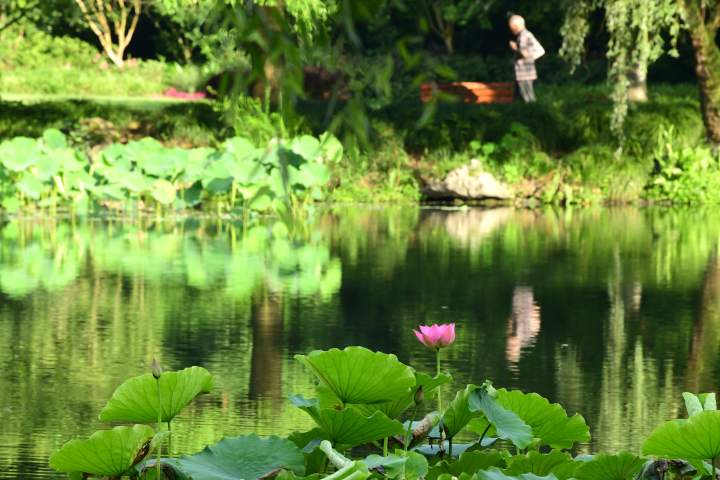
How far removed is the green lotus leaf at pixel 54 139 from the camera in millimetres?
22125

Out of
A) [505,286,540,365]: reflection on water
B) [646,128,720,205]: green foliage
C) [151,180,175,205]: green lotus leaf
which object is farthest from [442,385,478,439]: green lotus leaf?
[646,128,720,205]: green foliage

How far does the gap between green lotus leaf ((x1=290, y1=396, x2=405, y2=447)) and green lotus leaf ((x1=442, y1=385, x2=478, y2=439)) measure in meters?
0.23

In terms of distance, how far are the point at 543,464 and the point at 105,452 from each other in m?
1.29

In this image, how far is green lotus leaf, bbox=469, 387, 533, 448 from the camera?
5.13 m

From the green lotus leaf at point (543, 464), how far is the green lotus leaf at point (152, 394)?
0.92m

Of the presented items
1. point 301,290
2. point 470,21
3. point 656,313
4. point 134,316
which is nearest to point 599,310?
point 656,313

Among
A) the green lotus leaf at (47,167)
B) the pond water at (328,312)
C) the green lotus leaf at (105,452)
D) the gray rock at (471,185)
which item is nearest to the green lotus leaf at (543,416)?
the green lotus leaf at (105,452)

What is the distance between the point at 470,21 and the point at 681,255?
966 inches

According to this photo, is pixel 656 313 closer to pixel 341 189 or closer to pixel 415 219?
pixel 415 219

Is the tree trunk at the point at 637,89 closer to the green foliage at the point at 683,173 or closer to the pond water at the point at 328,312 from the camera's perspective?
the green foliage at the point at 683,173

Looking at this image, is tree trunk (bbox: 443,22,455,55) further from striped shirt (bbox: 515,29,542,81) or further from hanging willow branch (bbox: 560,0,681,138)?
hanging willow branch (bbox: 560,0,681,138)

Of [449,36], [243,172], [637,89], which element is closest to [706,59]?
[637,89]

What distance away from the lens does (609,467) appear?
5023 millimetres

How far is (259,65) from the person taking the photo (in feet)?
14.2
